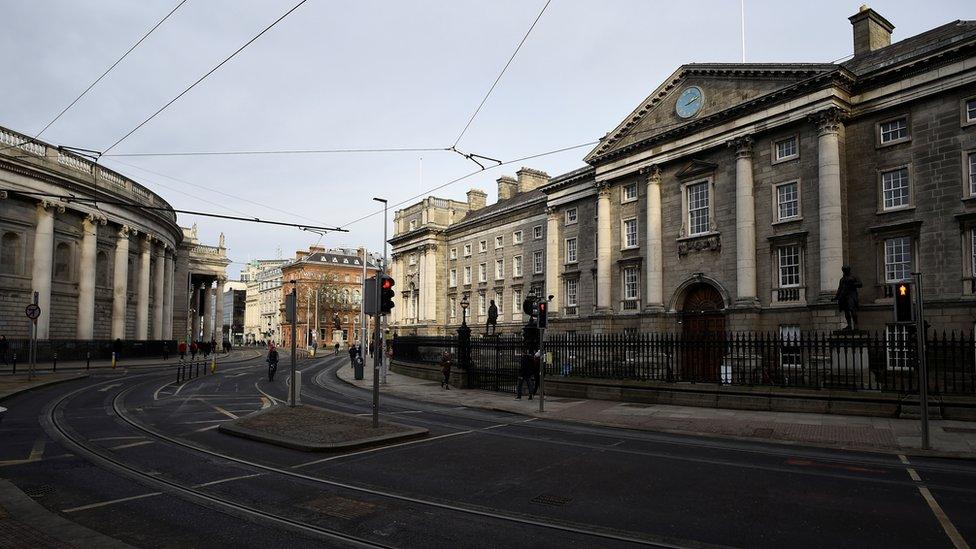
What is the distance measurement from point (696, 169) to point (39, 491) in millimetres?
34859

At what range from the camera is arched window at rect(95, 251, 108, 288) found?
4988cm

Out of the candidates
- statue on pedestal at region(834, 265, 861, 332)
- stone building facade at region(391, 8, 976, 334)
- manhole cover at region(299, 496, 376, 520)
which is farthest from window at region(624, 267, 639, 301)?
manhole cover at region(299, 496, 376, 520)

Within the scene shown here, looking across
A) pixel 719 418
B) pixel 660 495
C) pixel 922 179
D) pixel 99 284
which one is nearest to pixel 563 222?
pixel 922 179

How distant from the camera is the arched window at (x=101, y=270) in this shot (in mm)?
49875

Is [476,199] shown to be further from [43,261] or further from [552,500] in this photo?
[552,500]

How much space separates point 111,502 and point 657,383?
56.0ft

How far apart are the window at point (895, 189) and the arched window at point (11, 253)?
5334cm

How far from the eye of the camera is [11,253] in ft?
136

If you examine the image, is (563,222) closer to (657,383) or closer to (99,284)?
(657,383)

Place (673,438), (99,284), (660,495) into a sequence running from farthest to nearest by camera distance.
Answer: (99,284)
(673,438)
(660,495)

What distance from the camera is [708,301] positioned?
35344 mm

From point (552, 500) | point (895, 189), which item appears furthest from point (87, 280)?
point (895, 189)

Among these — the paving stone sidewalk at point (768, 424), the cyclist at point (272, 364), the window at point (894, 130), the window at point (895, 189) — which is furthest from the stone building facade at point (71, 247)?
the window at point (894, 130)

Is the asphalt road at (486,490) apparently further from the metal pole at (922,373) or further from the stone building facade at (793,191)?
the stone building facade at (793,191)
